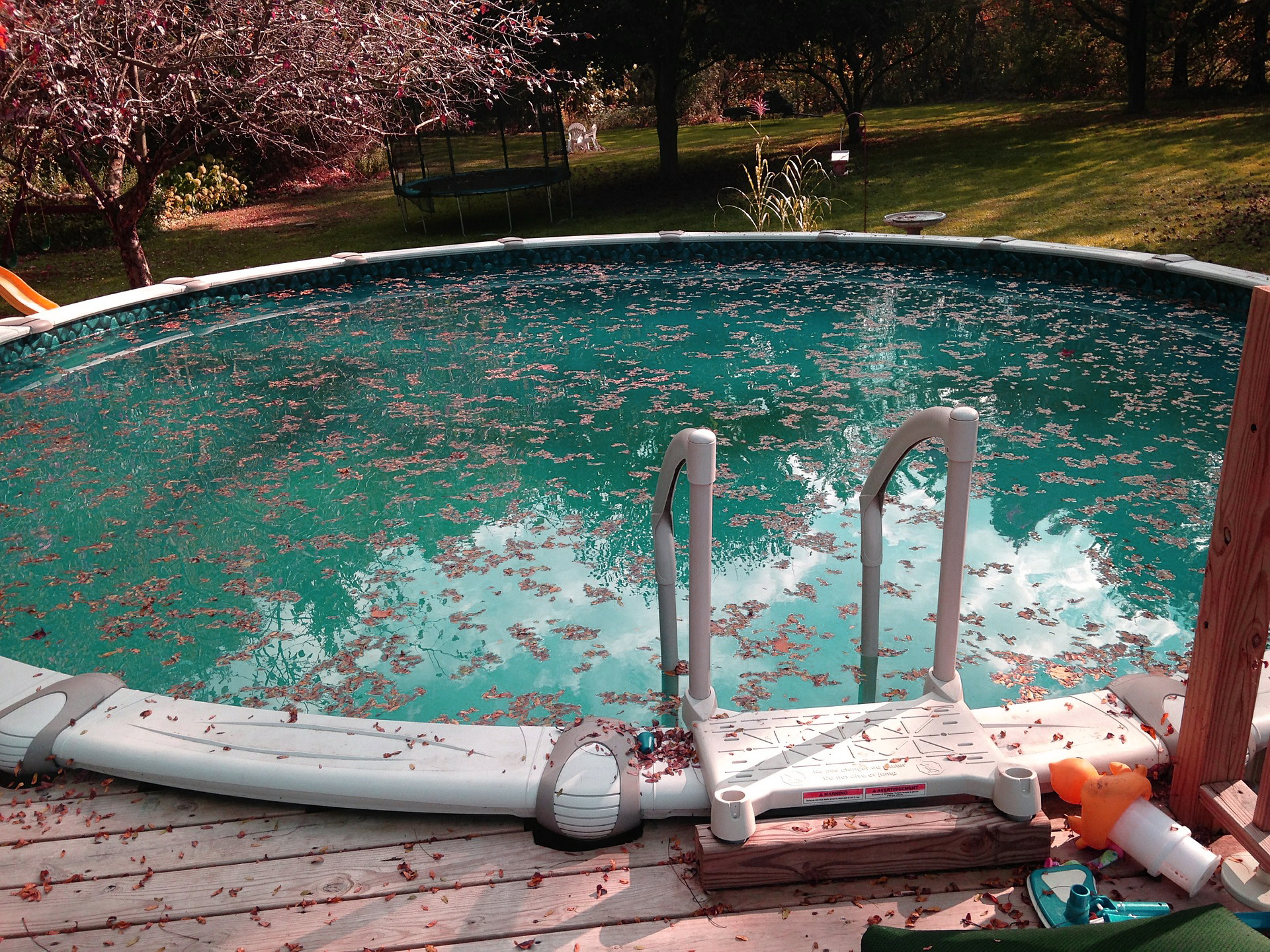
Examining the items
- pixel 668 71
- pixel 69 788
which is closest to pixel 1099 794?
pixel 69 788

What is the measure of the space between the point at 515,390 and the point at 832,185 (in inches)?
288

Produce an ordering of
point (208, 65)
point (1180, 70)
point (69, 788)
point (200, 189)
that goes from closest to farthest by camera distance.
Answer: point (69, 788)
point (208, 65)
point (200, 189)
point (1180, 70)

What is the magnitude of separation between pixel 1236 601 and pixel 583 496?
344 centimetres

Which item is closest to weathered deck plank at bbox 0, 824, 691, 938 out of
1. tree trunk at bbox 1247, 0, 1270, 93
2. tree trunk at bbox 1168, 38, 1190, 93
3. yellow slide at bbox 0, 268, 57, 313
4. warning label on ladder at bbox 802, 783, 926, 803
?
warning label on ladder at bbox 802, 783, 926, 803

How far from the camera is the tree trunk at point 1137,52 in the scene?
13508mm

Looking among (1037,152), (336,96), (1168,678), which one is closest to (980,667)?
(1168,678)

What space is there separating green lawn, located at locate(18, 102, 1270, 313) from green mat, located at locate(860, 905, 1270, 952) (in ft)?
25.4

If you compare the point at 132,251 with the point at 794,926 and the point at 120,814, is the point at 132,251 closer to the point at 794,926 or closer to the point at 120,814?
the point at 120,814

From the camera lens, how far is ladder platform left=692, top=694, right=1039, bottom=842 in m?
2.23

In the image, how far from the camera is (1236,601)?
2045mm

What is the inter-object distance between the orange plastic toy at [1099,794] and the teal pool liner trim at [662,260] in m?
5.85

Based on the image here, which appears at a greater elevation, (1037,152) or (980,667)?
(1037,152)

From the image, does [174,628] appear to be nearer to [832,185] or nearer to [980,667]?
[980,667]

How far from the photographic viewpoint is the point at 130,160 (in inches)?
316
